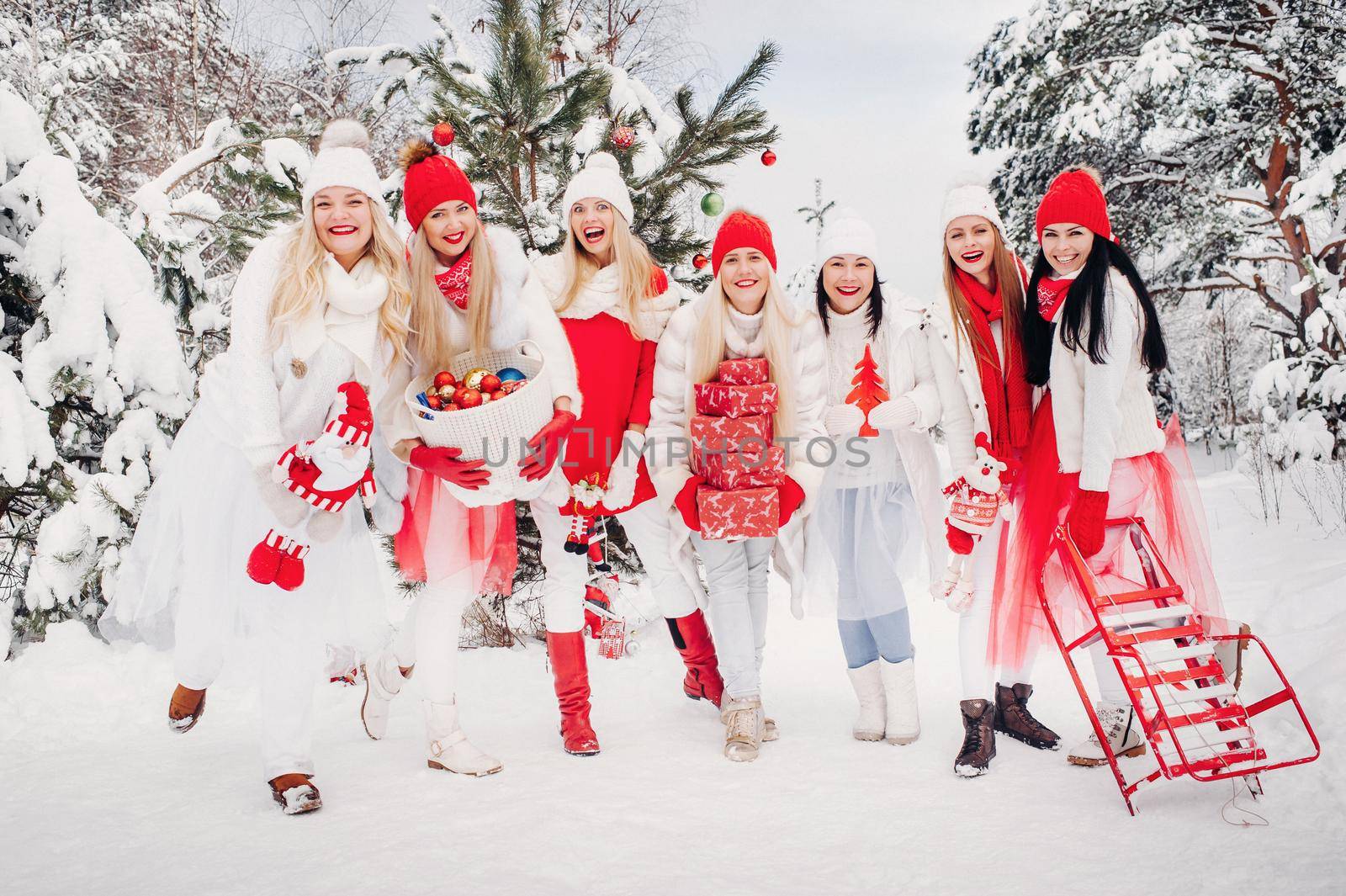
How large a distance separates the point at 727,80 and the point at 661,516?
2.19 m

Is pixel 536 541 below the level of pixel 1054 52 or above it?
below

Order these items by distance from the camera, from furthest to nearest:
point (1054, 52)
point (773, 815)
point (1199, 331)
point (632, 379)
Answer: point (1199, 331) → point (1054, 52) → point (632, 379) → point (773, 815)

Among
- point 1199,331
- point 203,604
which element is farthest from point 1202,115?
point 1199,331

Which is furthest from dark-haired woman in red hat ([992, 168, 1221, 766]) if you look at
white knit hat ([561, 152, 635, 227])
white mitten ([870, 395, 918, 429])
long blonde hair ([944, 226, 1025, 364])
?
white knit hat ([561, 152, 635, 227])

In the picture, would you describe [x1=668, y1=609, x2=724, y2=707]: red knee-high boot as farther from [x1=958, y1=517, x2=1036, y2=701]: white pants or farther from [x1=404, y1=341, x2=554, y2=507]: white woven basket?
[x1=958, y1=517, x2=1036, y2=701]: white pants

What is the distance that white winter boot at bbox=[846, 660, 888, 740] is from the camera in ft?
10.6

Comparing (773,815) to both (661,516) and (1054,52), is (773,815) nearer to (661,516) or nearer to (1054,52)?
(661,516)

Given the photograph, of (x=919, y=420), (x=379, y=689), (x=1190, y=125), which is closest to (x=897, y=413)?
(x=919, y=420)

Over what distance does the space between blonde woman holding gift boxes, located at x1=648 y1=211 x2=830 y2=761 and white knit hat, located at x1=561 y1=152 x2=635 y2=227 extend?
0.44 m

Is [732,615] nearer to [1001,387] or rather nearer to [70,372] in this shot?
[1001,387]

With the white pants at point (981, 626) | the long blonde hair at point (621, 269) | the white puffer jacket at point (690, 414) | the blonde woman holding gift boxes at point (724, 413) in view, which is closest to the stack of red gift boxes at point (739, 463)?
the blonde woman holding gift boxes at point (724, 413)

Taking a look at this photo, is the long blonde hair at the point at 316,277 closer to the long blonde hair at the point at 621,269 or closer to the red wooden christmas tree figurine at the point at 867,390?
the long blonde hair at the point at 621,269

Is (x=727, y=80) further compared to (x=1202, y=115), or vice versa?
(x=1202, y=115)

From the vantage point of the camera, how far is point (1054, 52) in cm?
968
